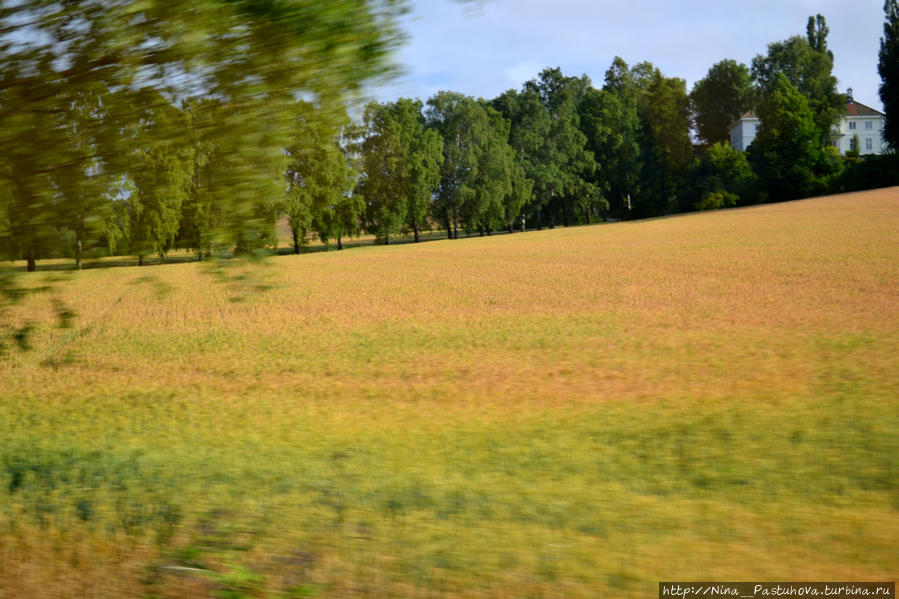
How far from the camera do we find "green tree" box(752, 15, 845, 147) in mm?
72750

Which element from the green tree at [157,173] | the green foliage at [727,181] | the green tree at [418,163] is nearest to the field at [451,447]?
the green tree at [157,173]

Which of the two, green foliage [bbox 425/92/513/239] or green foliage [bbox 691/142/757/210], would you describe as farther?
green foliage [bbox 691/142/757/210]

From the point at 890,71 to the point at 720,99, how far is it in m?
27.5

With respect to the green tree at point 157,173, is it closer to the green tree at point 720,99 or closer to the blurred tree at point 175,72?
the blurred tree at point 175,72

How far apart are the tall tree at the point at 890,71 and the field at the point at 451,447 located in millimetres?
60714

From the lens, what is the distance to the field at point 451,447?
4.64 metres

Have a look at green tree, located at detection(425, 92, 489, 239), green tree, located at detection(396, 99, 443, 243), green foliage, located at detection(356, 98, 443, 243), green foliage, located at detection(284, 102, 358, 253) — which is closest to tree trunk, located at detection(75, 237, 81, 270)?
green foliage, located at detection(284, 102, 358, 253)

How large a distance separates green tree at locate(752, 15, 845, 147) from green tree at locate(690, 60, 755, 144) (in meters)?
2.51

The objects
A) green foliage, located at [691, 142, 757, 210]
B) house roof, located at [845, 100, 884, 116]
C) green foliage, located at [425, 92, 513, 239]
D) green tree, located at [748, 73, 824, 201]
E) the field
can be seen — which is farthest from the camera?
house roof, located at [845, 100, 884, 116]

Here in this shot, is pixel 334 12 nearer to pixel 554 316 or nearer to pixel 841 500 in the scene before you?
pixel 841 500

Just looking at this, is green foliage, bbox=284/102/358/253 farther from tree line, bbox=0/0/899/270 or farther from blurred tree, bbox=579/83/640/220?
blurred tree, bbox=579/83/640/220

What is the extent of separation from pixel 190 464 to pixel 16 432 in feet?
12.4

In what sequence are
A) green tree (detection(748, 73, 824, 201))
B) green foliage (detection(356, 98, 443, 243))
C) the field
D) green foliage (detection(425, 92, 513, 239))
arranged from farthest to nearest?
1. green tree (detection(748, 73, 824, 201))
2. green foliage (detection(425, 92, 513, 239))
3. green foliage (detection(356, 98, 443, 243))
4. the field

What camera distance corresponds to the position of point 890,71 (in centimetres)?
7038
